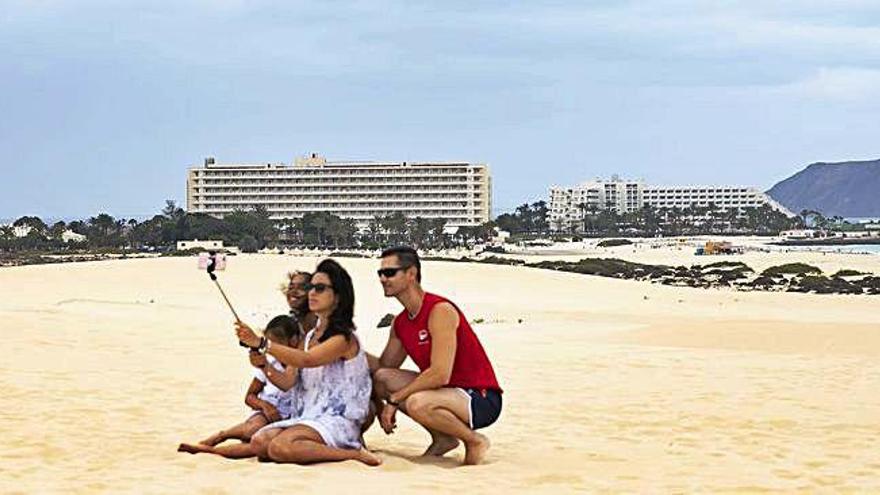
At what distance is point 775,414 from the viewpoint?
11.5 m

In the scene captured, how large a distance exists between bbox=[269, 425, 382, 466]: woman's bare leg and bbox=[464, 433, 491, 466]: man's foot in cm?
76

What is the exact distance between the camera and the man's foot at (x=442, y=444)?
28.1 feet

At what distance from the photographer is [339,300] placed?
7.92m

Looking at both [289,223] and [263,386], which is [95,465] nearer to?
[263,386]

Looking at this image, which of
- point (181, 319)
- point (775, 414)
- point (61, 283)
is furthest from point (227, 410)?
point (61, 283)

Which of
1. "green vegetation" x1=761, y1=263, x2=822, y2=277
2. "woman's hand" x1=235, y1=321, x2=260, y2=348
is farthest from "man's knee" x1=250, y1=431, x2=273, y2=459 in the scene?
"green vegetation" x1=761, y1=263, x2=822, y2=277

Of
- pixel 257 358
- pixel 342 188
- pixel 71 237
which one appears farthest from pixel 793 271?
pixel 342 188

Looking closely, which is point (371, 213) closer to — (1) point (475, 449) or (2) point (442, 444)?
(2) point (442, 444)

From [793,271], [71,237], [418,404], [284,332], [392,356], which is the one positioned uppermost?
[71,237]

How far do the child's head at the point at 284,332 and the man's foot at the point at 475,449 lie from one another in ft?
4.13

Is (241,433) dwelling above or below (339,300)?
below

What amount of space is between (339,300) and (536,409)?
431 cm

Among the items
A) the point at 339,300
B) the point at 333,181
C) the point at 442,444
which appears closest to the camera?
the point at 339,300

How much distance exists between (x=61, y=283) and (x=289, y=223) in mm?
96306
